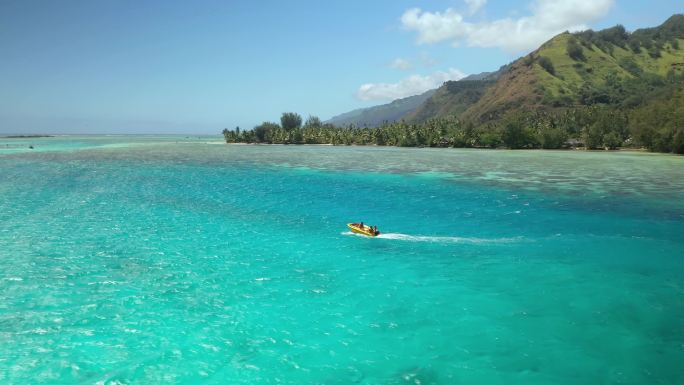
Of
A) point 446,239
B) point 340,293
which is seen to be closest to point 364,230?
point 446,239

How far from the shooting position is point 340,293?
29016mm

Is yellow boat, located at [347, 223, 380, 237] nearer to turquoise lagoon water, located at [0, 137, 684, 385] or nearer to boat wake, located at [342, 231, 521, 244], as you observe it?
boat wake, located at [342, 231, 521, 244]

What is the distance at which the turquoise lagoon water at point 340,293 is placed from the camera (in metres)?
20.2

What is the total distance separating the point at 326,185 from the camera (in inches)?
3255

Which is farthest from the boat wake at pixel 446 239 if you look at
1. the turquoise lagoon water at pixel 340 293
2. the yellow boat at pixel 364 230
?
the yellow boat at pixel 364 230

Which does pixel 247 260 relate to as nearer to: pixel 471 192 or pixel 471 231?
pixel 471 231

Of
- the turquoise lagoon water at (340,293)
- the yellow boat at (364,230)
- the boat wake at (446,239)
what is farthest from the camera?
the yellow boat at (364,230)

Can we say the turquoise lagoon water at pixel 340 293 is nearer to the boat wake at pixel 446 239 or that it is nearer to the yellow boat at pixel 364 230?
the boat wake at pixel 446 239

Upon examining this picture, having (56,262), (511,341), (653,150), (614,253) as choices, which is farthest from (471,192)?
(653,150)

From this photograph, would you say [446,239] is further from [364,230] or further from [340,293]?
[340,293]

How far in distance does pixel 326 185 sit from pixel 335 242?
4117 centimetres

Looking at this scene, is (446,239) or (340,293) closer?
(340,293)

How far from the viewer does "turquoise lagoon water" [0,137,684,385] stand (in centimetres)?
2020

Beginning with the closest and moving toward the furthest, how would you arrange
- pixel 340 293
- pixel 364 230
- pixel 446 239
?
pixel 340 293, pixel 446 239, pixel 364 230
